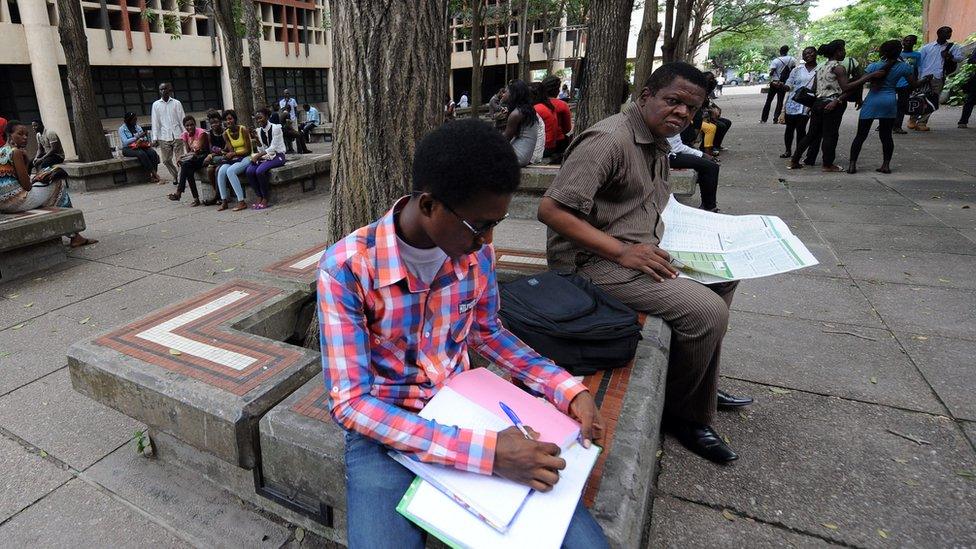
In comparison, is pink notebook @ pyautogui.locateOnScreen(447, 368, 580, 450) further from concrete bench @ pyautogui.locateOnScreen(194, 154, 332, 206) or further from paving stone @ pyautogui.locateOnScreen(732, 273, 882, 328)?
concrete bench @ pyautogui.locateOnScreen(194, 154, 332, 206)

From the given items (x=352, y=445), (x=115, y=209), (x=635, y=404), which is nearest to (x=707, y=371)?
Answer: (x=635, y=404)

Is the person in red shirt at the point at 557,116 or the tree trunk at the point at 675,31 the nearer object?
the person in red shirt at the point at 557,116

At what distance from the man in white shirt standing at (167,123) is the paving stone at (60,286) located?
581cm

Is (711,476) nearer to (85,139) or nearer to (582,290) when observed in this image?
(582,290)

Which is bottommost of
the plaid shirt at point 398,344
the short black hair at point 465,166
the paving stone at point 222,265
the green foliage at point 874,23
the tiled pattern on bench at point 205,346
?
the paving stone at point 222,265

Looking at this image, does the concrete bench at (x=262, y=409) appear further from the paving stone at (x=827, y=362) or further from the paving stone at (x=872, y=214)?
the paving stone at (x=872, y=214)

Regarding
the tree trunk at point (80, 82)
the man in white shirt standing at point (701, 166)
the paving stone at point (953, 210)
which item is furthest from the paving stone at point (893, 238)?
the tree trunk at point (80, 82)

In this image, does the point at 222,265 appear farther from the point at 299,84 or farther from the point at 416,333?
the point at 299,84

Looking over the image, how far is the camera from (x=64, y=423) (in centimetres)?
294

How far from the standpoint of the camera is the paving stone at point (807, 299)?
4.03m

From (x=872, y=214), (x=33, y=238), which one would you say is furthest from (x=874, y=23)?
(x=33, y=238)

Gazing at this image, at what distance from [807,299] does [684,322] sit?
244cm

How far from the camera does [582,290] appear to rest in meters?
2.39

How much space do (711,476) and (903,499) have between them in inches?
28.4
